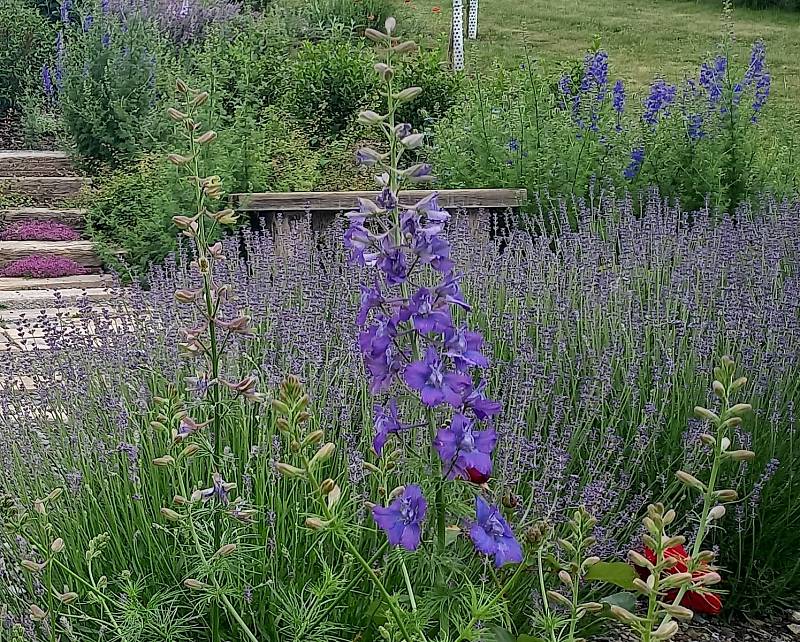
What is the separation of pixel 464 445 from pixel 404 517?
139mm

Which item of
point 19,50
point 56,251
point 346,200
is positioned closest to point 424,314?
point 346,200

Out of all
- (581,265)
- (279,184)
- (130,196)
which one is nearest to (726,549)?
(581,265)

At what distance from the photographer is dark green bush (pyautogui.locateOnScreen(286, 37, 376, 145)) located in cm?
809

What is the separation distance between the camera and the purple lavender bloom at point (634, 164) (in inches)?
217

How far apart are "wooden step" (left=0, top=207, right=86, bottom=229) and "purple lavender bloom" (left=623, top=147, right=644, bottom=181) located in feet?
12.9

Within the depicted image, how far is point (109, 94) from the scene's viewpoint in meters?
7.34

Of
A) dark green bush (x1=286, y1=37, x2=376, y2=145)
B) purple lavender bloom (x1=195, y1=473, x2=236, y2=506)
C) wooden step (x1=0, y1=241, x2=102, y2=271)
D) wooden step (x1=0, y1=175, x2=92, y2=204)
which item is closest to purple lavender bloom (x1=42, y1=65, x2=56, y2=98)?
wooden step (x1=0, y1=175, x2=92, y2=204)

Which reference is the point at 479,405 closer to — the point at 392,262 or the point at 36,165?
the point at 392,262

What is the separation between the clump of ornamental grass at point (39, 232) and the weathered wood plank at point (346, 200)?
74.0 inches

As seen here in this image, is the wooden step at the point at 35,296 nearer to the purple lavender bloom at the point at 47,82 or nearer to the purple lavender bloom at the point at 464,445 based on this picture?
the purple lavender bloom at the point at 47,82

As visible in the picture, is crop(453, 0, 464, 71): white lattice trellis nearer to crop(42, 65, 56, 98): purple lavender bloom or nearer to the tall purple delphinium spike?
crop(42, 65, 56, 98): purple lavender bloom

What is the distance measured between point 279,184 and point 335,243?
1.99 meters

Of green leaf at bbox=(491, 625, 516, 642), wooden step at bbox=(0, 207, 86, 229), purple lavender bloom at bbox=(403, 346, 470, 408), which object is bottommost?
wooden step at bbox=(0, 207, 86, 229)

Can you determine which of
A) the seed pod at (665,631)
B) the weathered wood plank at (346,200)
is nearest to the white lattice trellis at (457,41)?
the weathered wood plank at (346,200)
